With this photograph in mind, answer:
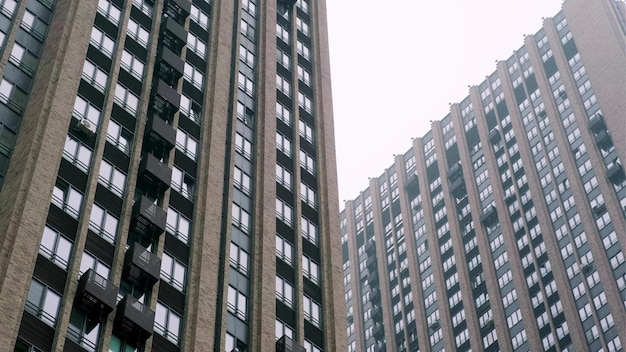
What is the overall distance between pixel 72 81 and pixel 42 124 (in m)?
4.12

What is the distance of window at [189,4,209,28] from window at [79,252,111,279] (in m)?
23.7

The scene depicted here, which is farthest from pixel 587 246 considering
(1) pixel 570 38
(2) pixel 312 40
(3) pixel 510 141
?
(2) pixel 312 40

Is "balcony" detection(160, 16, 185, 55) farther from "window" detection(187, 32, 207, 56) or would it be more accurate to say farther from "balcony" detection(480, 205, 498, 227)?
"balcony" detection(480, 205, 498, 227)

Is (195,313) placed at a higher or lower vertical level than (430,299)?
lower

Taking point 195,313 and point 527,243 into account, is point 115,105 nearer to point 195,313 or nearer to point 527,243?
point 195,313

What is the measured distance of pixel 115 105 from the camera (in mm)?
54656

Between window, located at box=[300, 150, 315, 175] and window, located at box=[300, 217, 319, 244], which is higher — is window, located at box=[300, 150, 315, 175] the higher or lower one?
the higher one

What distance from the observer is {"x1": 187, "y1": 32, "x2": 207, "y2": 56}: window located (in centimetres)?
6415

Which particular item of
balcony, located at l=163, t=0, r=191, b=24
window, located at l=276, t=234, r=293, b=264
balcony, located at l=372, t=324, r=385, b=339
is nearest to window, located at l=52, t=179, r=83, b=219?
window, located at l=276, t=234, r=293, b=264

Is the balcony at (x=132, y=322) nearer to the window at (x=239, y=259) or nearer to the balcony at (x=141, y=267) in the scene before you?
the balcony at (x=141, y=267)

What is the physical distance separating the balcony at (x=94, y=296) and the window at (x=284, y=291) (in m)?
11.8

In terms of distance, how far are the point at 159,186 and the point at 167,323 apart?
800 cm

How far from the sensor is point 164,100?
57.8 m

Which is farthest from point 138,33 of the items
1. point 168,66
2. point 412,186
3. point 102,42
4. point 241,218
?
point 412,186
